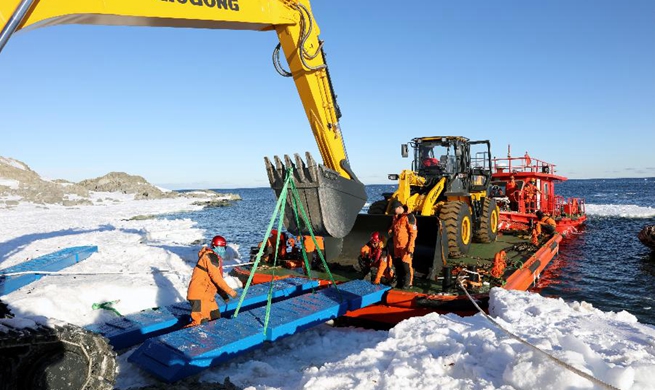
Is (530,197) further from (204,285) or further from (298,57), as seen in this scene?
(204,285)

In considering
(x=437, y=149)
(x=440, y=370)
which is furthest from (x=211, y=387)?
(x=437, y=149)

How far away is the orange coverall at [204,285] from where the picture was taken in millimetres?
5797

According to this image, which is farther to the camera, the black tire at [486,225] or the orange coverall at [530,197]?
the orange coverall at [530,197]

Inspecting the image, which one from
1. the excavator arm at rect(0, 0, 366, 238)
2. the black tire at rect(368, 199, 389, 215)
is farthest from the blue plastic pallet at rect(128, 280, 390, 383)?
the black tire at rect(368, 199, 389, 215)

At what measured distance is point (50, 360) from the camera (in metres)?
3.51

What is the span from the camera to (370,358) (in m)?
4.48

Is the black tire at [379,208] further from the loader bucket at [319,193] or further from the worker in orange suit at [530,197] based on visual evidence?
the worker in orange suit at [530,197]

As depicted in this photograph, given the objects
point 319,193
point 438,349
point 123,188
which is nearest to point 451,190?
point 319,193

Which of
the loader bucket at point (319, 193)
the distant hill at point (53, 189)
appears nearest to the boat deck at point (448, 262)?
the loader bucket at point (319, 193)

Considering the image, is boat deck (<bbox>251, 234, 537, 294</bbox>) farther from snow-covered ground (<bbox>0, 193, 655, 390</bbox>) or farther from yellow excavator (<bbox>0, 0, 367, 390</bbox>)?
yellow excavator (<bbox>0, 0, 367, 390</bbox>)

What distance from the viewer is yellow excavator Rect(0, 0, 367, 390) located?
11.4 ft

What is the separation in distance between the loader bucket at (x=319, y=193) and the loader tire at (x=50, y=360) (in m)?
3.54

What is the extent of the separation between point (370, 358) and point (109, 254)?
10595mm

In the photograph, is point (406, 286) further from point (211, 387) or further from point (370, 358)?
point (211, 387)
